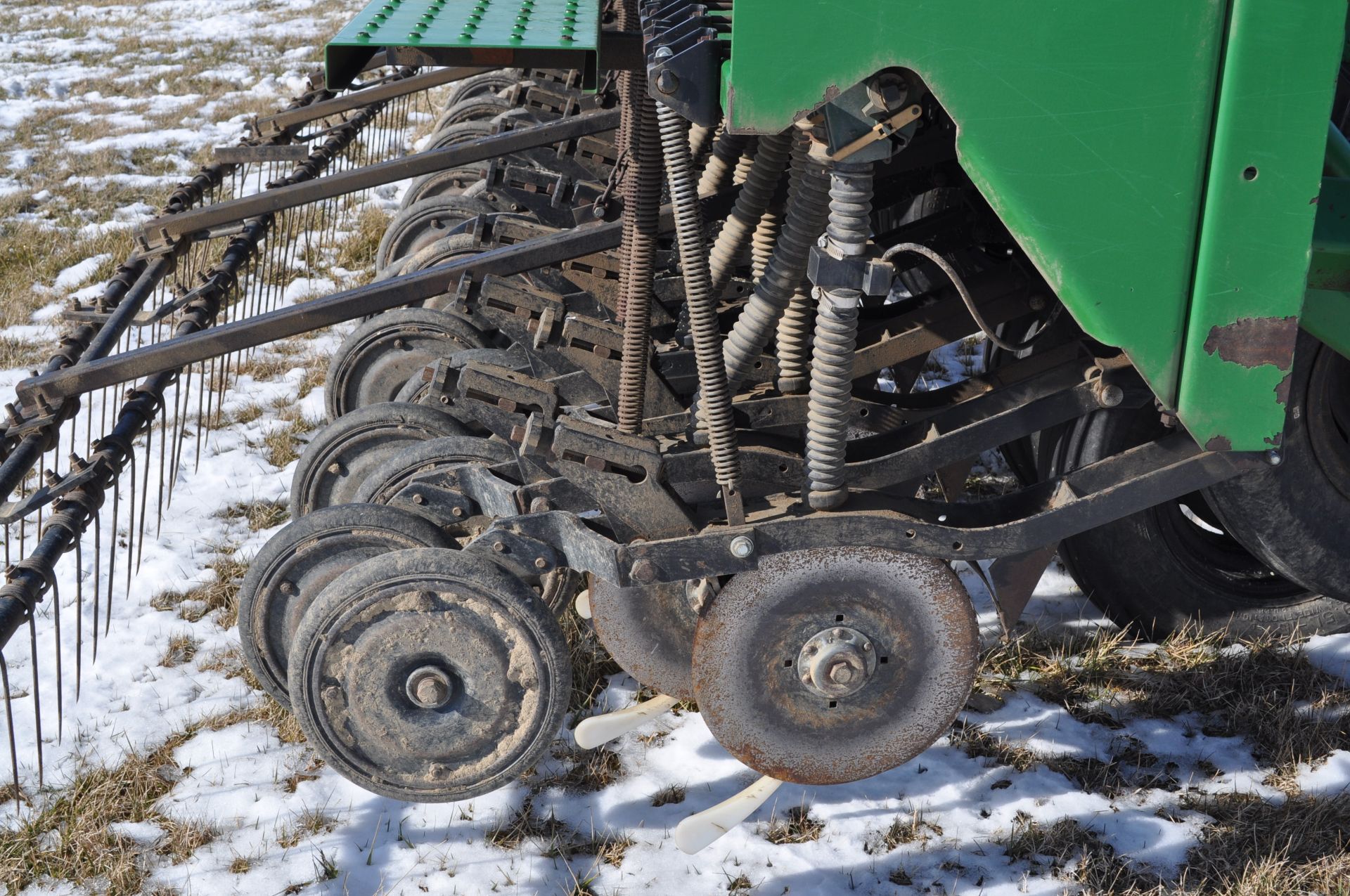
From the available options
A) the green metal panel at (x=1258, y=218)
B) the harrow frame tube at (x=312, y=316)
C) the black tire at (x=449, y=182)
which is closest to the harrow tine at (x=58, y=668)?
the harrow frame tube at (x=312, y=316)

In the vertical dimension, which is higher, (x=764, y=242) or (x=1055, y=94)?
(x=1055, y=94)

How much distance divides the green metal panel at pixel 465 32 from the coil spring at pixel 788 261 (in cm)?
53

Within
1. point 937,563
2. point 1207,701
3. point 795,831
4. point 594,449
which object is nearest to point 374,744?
point 594,449

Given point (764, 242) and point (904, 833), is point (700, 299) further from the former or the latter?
point (904, 833)

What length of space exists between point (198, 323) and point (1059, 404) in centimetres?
238

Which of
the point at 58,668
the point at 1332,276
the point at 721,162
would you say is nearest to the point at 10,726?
the point at 58,668

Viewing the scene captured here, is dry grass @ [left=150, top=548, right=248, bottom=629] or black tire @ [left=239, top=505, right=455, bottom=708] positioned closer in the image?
black tire @ [left=239, top=505, right=455, bottom=708]

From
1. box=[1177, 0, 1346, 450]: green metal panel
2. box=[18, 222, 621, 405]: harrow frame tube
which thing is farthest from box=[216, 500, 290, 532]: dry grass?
box=[1177, 0, 1346, 450]: green metal panel

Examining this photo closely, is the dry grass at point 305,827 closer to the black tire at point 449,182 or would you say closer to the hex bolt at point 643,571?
the hex bolt at point 643,571

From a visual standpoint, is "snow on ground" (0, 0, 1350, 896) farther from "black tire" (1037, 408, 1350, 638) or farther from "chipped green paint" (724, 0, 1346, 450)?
"chipped green paint" (724, 0, 1346, 450)

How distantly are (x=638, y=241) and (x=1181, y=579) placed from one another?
1803 millimetres

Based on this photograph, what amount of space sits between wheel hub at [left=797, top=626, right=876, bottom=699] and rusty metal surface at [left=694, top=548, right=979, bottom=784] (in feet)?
0.05

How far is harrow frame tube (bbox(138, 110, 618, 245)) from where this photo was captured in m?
3.69

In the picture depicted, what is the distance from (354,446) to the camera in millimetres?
3299
